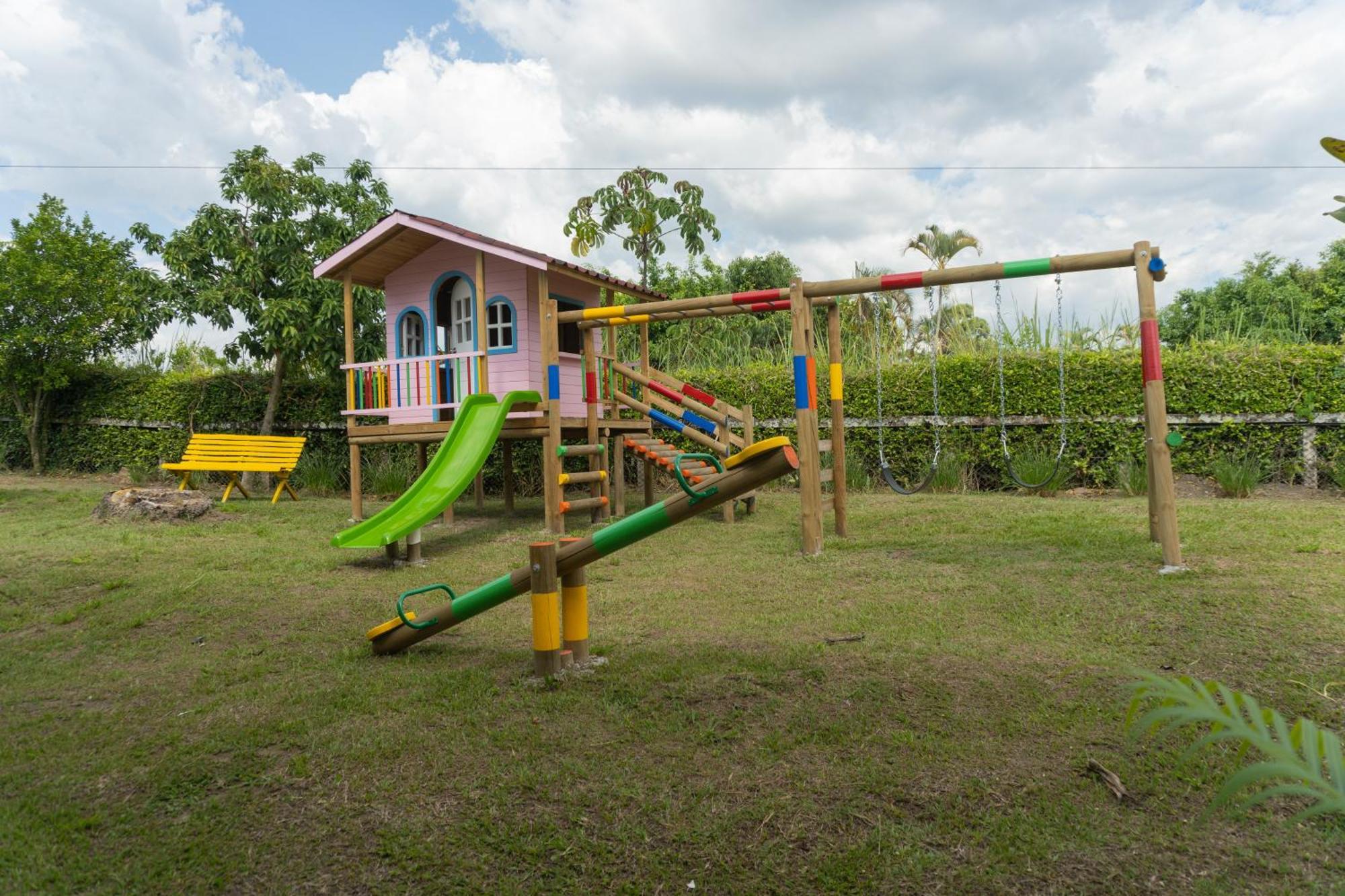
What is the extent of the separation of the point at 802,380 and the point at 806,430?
42cm

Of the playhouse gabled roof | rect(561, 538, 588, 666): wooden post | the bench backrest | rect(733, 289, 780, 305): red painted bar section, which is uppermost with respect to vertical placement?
the playhouse gabled roof

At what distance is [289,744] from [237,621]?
2139 millimetres

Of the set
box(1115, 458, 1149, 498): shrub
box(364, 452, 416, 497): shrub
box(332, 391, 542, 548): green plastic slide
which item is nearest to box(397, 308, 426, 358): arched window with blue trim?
box(332, 391, 542, 548): green plastic slide

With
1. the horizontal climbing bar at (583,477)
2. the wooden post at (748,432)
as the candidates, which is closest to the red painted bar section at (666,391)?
the wooden post at (748,432)

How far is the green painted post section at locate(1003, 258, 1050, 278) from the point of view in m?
6.13

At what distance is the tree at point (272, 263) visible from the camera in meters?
12.4

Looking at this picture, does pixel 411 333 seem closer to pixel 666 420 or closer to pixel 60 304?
pixel 666 420

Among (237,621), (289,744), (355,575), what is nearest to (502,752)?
(289,744)

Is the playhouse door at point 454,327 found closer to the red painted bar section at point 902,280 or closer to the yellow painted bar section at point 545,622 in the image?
the red painted bar section at point 902,280

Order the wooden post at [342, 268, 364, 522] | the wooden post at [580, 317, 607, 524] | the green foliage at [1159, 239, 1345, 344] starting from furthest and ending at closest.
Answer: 1. the green foliage at [1159, 239, 1345, 344]
2. the wooden post at [342, 268, 364, 522]
3. the wooden post at [580, 317, 607, 524]

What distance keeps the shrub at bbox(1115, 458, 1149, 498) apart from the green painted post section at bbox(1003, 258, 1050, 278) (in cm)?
438

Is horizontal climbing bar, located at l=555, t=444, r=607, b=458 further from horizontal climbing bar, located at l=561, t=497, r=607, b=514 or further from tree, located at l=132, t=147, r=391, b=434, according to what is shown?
tree, located at l=132, t=147, r=391, b=434

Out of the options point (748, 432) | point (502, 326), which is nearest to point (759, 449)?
point (748, 432)

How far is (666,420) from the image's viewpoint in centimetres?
953
